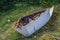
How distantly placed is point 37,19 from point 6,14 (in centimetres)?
166

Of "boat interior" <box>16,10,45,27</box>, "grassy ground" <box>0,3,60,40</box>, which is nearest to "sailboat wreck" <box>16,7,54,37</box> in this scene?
"boat interior" <box>16,10,45,27</box>

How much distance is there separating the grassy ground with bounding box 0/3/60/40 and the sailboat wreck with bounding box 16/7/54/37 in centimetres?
17

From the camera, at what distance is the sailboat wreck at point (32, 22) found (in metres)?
7.05

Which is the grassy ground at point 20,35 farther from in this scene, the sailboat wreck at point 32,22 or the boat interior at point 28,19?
the boat interior at point 28,19

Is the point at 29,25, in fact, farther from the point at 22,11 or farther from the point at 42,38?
the point at 22,11

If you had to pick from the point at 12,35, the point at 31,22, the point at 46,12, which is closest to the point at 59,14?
the point at 46,12

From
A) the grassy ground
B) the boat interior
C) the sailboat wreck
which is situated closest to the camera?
the sailboat wreck

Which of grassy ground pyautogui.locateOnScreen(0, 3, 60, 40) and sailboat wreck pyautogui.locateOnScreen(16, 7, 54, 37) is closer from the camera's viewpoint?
sailboat wreck pyautogui.locateOnScreen(16, 7, 54, 37)

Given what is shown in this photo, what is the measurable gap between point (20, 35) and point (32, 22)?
23.0 inches

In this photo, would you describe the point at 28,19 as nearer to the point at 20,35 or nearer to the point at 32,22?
the point at 32,22

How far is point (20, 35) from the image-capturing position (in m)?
7.30

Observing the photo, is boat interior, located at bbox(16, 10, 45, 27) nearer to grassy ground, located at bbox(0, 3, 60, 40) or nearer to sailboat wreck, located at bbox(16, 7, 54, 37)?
sailboat wreck, located at bbox(16, 7, 54, 37)

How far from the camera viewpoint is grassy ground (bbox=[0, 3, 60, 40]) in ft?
23.6

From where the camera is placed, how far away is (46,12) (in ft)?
25.1
